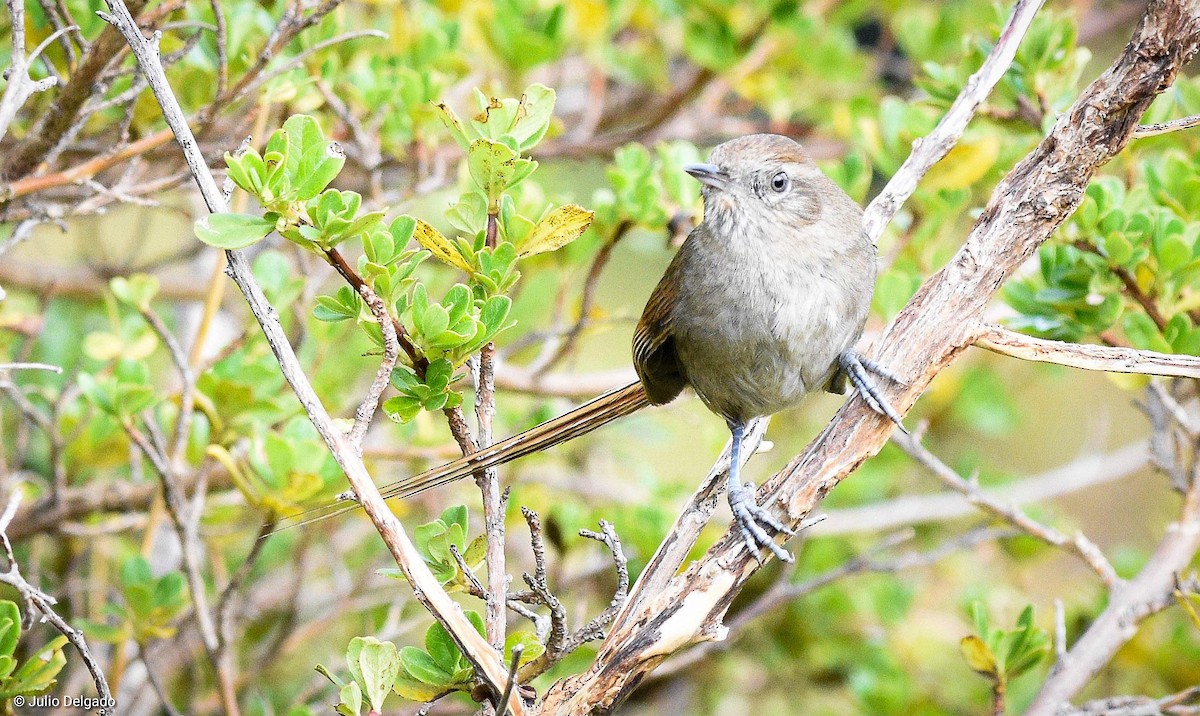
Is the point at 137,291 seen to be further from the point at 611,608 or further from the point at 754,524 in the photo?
the point at 754,524

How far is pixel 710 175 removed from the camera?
8.95 ft

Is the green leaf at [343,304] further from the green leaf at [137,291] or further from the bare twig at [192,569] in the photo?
the green leaf at [137,291]

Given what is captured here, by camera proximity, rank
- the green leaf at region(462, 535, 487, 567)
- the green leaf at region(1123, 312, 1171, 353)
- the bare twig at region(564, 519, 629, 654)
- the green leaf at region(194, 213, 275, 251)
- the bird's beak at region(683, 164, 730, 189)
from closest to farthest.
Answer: the green leaf at region(194, 213, 275, 251) → the bare twig at region(564, 519, 629, 654) → the green leaf at region(462, 535, 487, 567) → the green leaf at region(1123, 312, 1171, 353) → the bird's beak at region(683, 164, 730, 189)

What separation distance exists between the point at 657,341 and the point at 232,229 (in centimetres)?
147

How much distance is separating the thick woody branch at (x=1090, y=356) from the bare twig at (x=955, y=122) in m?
0.65

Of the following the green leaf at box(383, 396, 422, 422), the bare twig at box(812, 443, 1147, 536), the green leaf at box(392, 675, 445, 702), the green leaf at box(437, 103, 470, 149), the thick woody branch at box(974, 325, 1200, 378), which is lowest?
the bare twig at box(812, 443, 1147, 536)

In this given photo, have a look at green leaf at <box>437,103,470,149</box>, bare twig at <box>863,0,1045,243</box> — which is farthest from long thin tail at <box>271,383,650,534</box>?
bare twig at <box>863,0,1045,243</box>

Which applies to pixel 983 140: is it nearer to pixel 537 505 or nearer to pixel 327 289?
pixel 537 505

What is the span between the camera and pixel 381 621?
3312 mm

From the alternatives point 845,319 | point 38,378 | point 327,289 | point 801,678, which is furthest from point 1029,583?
point 38,378

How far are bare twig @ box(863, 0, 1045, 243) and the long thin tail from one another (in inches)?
30.2

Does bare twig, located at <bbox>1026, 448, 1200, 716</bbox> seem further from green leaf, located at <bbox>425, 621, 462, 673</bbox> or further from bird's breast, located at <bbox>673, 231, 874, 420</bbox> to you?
green leaf, located at <bbox>425, 621, 462, 673</bbox>

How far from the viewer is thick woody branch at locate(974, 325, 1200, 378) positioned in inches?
75.8

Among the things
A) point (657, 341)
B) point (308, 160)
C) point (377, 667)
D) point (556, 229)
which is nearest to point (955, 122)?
point (657, 341)
